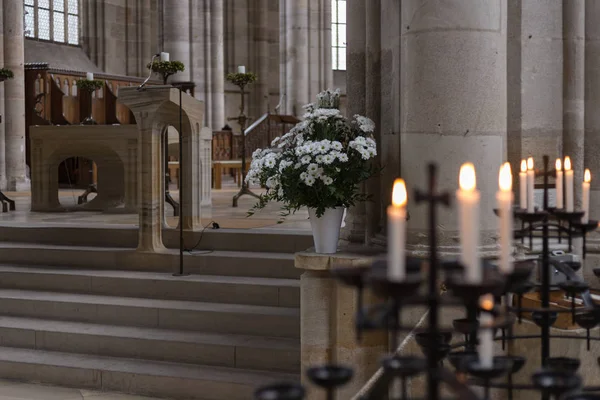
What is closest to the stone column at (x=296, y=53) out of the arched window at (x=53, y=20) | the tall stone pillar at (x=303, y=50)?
the tall stone pillar at (x=303, y=50)

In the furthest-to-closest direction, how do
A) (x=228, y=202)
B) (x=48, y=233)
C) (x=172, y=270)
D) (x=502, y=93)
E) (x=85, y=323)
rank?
(x=228, y=202)
(x=48, y=233)
(x=172, y=270)
(x=85, y=323)
(x=502, y=93)

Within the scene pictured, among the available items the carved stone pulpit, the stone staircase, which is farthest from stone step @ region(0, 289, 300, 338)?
the carved stone pulpit

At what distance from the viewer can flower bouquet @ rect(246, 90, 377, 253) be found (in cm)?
507

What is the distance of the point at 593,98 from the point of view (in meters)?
5.39

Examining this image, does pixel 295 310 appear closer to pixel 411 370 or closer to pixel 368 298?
pixel 368 298

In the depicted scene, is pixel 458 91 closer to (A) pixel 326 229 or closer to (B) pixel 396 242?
(A) pixel 326 229

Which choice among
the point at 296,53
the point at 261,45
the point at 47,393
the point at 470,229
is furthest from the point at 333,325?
the point at 261,45

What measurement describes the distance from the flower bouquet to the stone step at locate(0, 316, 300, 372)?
956 mm

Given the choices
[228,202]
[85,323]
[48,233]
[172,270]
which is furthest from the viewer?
[228,202]

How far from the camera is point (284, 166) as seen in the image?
511 cm

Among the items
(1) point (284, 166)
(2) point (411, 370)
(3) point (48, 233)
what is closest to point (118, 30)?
(3) point (48, 233)

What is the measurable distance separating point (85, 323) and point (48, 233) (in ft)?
4.95

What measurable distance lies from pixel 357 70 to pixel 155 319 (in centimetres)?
222

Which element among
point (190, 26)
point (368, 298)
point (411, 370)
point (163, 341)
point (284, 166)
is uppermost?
point (190, 26)
